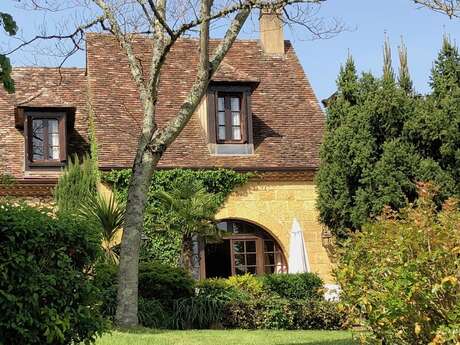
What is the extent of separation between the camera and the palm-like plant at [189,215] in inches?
717

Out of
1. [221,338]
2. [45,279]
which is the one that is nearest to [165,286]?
[221,338]

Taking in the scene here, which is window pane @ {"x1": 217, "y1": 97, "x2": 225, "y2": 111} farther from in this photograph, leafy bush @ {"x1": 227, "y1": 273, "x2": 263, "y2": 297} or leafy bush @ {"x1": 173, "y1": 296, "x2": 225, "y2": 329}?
leafy bush @ {"x1": 173, "y1": 296, "x2": 225, "y2": 329}

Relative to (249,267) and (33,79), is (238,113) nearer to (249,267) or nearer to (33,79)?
(249,267)

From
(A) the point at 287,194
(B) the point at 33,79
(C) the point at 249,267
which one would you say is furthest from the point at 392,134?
(B) the point at 33,79

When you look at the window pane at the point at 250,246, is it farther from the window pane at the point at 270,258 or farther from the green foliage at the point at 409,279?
the green foliage at the point at 409,279

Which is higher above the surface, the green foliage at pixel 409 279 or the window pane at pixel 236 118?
the window pane at pixel 236 118

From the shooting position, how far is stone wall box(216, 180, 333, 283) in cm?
2211

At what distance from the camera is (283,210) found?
73.3 feet

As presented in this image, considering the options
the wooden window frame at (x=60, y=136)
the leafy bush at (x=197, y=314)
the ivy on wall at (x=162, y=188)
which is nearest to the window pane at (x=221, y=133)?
the ivy on wall at (x=162, y=188)

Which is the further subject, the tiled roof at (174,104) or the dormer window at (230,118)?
the dormer window at (230,118)

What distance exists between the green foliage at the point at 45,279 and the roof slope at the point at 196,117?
1359cm

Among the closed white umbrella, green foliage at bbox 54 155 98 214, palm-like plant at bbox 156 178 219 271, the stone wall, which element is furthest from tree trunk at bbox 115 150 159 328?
the stone wall

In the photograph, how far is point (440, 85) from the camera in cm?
2016

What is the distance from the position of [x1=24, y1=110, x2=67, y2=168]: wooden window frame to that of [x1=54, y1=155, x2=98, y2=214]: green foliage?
1.27 m
